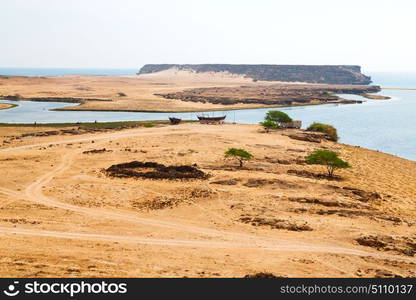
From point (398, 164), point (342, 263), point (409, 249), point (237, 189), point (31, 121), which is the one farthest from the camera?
point (31, 121)

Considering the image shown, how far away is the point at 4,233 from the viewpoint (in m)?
23.3

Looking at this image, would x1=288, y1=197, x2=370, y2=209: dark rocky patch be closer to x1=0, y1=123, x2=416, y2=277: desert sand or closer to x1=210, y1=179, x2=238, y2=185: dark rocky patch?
x1=0, y1=123, x2=416, y2=277: desert sand

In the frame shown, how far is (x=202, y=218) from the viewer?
27.2 m

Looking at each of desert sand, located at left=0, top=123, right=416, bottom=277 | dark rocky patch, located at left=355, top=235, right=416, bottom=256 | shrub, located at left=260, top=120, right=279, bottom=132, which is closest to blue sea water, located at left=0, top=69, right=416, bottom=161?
shrub, located at left=260, top=120, right=279, bottom=132

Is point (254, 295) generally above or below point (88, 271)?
above

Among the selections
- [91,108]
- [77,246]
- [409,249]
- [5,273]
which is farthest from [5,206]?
[91,108]

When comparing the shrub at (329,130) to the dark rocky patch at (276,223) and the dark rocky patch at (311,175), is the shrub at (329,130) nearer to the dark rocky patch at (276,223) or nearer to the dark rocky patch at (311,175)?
the dark rocky patch at (311,175)

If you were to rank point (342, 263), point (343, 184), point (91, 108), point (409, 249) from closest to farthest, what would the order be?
1. point (342, 263)
2. point (409, 249)
3. point (343, 184)
4. point (91, 108)

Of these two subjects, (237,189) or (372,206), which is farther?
(237,189)

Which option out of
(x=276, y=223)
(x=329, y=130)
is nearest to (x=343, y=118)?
(x=329, y=130)

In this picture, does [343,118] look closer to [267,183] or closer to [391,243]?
[267,183]

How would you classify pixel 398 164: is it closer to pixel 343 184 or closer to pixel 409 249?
pixel 343 184

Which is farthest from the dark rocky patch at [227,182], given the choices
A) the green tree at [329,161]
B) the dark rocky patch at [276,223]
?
the green tree at [329,161]

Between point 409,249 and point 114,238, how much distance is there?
627 inches
